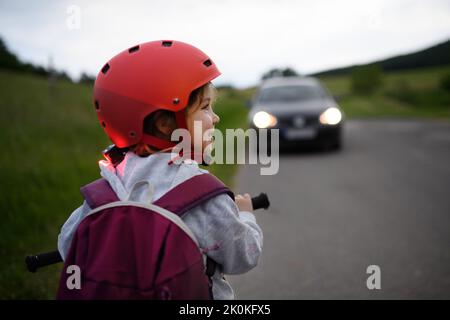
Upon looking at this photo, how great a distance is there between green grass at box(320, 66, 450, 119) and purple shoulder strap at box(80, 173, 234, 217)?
29238 mm

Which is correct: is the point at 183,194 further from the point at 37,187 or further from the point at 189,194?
the point at 37,187

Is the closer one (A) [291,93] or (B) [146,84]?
(B) [146,84]

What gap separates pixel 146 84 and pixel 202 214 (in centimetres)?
52

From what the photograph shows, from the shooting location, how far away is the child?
1.40 m

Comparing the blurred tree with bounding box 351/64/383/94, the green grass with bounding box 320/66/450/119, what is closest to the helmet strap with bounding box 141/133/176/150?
the green grass with bounding box 320/66/450/119

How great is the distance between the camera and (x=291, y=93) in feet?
34.9

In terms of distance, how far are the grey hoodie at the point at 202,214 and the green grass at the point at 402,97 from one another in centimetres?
2912

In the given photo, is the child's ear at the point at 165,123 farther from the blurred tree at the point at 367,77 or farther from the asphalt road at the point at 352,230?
the blurred tree at the point at 367,77

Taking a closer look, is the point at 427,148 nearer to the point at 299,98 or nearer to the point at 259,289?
the point at 299,98

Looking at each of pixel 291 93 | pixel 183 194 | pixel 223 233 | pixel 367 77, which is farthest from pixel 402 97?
pixel 183 194

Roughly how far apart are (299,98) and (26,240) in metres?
7.85

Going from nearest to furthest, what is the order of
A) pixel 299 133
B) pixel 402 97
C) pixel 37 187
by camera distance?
pixel 37 187 < pixel 299 133 < pixel 402 97
